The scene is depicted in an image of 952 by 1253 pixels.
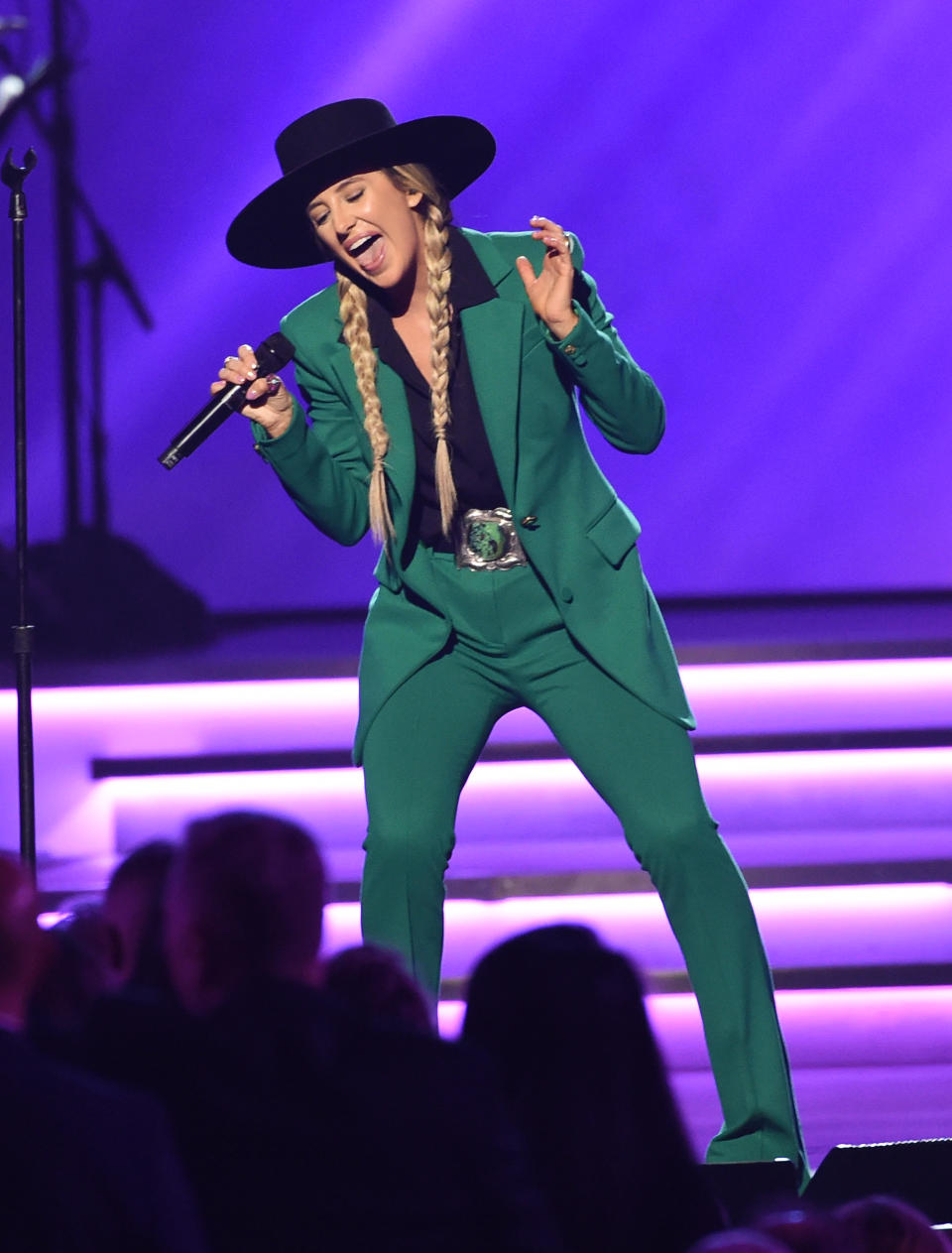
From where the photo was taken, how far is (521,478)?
104 inches

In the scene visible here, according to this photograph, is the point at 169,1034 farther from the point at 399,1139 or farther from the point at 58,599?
the point at 58,599

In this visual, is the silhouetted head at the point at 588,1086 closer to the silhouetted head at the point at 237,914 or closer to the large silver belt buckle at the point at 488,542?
the silhouetted head at the point at 237,914

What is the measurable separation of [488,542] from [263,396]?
41cm

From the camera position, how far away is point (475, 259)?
271 centimetres

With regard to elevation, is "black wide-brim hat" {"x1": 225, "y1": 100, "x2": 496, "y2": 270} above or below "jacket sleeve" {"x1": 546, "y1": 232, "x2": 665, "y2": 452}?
above

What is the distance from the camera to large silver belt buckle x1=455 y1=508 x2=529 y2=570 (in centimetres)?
269

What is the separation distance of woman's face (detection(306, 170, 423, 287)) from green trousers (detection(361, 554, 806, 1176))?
470 millimetres

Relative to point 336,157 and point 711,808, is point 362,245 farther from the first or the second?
point 711,808

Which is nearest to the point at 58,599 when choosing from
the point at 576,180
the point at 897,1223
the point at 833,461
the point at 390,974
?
the point at 576,180

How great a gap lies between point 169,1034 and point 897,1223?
58 centimetres

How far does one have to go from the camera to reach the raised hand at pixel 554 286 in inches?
97.6

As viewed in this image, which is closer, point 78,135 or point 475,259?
point 475,259

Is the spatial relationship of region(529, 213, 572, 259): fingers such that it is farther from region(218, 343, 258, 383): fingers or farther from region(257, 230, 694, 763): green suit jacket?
region(218, 343, 258, 383): fingers

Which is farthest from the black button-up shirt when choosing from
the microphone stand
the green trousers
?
the microphone stand
